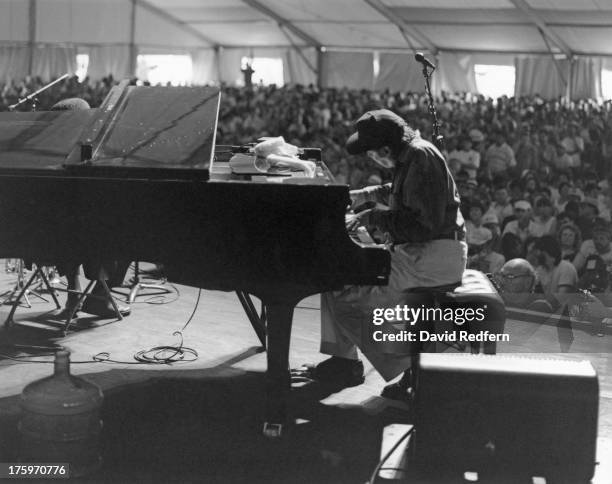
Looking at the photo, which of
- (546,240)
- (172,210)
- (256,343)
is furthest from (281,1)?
(172,210)

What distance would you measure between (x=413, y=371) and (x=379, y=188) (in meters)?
1.10

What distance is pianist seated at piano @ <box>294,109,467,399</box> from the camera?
4363 millimetres

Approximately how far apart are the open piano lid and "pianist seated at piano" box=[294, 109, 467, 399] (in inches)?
31.1

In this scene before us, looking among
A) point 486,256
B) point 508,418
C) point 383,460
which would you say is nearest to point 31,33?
point 486,256

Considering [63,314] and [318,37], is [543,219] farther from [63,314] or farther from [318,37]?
[318,37]

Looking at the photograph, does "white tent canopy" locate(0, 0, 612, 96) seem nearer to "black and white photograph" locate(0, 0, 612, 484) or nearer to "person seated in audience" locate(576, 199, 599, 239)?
"person seated in audience" locate(576, 199, 599, 239)

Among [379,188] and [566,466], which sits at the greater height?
[379,188]

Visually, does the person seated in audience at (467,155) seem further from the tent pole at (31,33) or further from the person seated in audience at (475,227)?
the tent pole at (31,33)

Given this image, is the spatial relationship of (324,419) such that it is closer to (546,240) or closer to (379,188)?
(379,188)

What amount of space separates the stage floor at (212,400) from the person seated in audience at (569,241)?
→ 112 cm

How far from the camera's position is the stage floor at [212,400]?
3.82 meters

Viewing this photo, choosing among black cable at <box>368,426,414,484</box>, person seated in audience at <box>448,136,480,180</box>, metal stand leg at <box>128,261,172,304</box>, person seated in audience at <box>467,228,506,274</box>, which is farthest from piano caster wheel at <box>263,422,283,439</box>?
person seated in audience at <box>448,136,480,180</box>

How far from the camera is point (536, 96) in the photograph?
2089 centimetres

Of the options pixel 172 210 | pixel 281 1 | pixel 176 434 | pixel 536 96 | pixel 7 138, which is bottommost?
pixel 176 434
